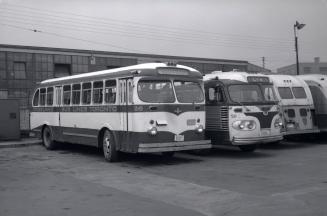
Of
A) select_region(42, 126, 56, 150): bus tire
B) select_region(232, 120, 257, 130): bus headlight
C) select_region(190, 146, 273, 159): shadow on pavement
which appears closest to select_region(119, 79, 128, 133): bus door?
select_region(190, 146, 273, 159): shadow on pavement

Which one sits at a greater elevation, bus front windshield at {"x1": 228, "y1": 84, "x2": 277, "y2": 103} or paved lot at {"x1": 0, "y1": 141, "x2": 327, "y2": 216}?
bus front windshield at {"x1": 228, "y1": 84, "x2": 277, "y2": 103}

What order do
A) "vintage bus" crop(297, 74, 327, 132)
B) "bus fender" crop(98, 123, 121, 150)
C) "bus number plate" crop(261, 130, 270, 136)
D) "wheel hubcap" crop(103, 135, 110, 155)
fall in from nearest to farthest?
"bus fender" crop(98, 123, 121, 150), "wheel hubcap" crop(103, 135, 110, 155), "bus number plate" crop(261, 130, 270, 136), "vintage bus" crop(297, 74, 327, 132)

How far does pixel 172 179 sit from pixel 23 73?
56795 millimetres

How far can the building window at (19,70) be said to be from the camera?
63372mm

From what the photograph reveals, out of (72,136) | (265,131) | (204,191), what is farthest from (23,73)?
(204,191)

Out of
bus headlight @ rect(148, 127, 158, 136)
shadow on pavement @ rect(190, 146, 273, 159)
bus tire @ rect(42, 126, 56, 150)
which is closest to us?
bus headlight @ rect(148, 127, 158, 136)

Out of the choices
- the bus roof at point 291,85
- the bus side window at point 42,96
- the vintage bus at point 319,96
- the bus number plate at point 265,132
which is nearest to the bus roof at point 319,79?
the vintage bus at point 319,96

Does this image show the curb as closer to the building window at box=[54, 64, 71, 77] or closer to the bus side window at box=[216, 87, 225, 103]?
the bus side window at box=[216, 87, 225, 103]

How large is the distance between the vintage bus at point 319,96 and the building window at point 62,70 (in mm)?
50234

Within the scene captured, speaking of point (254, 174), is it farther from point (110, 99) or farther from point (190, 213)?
point (110, 99)

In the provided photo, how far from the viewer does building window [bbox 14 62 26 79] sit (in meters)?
63.4

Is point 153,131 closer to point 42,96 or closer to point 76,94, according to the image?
point 76,94

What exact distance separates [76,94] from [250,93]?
5762mm

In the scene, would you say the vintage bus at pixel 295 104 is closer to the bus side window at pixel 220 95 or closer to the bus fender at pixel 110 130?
the bus side window at pixel 220 95
